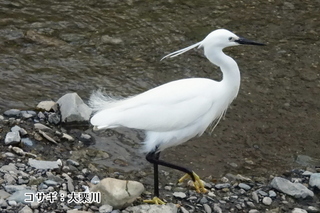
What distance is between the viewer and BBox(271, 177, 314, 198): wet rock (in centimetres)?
493

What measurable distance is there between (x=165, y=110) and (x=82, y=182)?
846mm

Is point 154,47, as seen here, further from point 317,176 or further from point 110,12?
point 317,176

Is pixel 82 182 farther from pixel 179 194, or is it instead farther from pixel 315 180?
pixel 315 180

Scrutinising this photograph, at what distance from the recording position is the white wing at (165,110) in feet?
15.4

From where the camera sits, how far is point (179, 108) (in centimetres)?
471

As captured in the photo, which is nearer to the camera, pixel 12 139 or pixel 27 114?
pixel 12 139

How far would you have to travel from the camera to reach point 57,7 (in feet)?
27.2

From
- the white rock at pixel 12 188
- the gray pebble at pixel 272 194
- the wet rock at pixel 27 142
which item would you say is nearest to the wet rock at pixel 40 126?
the wet rock at pixel 27 142

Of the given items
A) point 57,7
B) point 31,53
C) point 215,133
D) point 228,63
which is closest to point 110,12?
point 57,7

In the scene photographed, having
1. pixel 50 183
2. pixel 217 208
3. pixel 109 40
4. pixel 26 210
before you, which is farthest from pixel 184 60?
pixel 26 210

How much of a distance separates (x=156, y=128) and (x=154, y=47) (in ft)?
10.1

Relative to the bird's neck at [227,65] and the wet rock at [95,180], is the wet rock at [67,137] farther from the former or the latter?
the bird's neck at [227,65]

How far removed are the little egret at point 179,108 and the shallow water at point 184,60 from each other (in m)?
0.83

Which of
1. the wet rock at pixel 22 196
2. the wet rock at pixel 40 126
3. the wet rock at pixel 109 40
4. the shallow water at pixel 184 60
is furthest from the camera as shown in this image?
the wet rock at pixel 109 40
